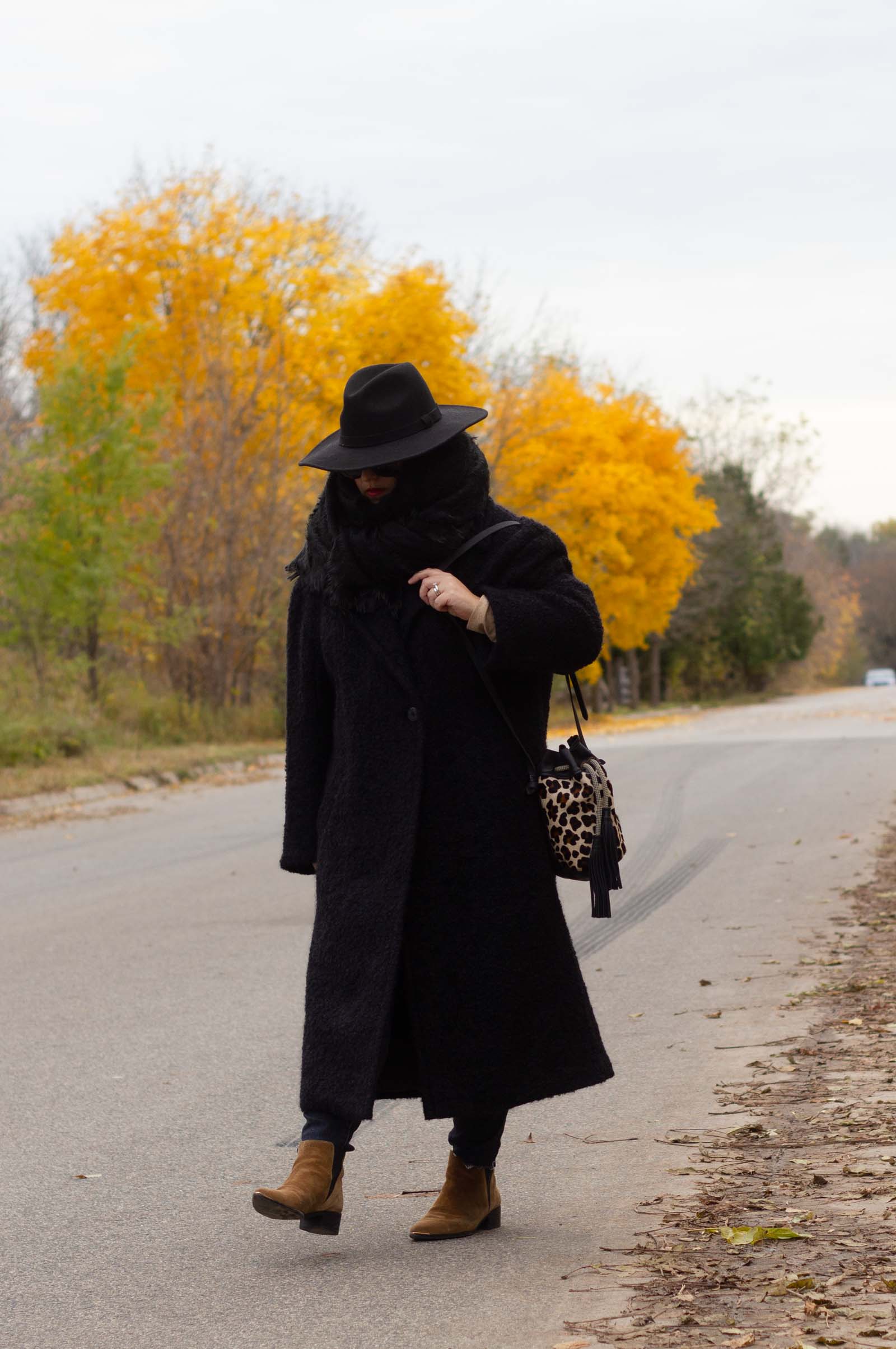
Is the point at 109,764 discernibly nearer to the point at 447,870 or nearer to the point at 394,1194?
the point at 394,1194

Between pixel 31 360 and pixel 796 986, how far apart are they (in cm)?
2814

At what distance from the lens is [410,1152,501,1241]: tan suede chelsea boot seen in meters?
4.34

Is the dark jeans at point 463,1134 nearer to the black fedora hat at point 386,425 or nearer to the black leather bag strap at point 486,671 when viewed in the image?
the black leather bag strap at point 486,671

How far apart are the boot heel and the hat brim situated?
1.76m

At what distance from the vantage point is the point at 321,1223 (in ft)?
13.6

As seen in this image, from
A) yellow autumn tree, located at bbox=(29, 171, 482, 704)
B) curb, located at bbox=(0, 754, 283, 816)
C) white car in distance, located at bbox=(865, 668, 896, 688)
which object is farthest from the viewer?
white car in distance, located at bbox=(865, 668, 896, 688)

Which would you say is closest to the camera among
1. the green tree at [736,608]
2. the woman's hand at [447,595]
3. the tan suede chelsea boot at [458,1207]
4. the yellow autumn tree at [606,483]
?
the woman's hand at [447,595]

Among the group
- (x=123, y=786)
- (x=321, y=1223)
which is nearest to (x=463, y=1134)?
(x=321, y=1223)

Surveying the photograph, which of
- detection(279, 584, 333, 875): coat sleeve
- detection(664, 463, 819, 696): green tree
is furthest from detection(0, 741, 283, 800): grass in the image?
detection(664, 463, 819, 696): green tree

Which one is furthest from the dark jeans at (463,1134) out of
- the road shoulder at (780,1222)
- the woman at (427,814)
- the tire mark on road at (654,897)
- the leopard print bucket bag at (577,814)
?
the tire mark on road at (654,897)

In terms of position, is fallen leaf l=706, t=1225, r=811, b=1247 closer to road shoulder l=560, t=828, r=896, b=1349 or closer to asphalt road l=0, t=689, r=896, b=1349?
road shoulder l=560, t=828, r=896, b=1349

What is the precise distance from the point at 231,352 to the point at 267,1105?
2438 cm

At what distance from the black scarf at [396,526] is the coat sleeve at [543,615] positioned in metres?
0.17

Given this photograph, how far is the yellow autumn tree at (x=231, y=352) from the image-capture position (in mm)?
27953
